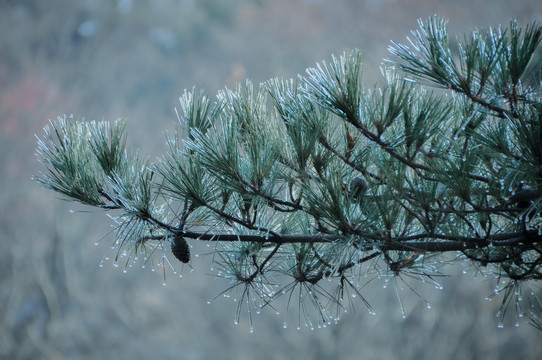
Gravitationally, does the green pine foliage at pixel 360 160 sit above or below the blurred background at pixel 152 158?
below

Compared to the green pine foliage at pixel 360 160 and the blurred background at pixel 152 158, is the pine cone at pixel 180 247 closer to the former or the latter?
the green pine foliage at pixel 360 160

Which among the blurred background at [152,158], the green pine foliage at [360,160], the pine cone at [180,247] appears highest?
the blurred background at [152,158]

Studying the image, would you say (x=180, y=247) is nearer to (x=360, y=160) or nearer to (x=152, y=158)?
(x=360, y=160)

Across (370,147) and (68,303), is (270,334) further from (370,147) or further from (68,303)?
(370,147)

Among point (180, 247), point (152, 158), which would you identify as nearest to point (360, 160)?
point (180, 247)

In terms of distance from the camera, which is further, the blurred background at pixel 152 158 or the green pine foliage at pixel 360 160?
the blurred background at pixel 152 158

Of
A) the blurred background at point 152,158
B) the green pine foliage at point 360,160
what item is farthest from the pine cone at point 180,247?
the blurred background at point 152,158

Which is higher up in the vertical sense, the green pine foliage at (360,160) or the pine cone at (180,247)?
the green pine foliage at (360,160)
